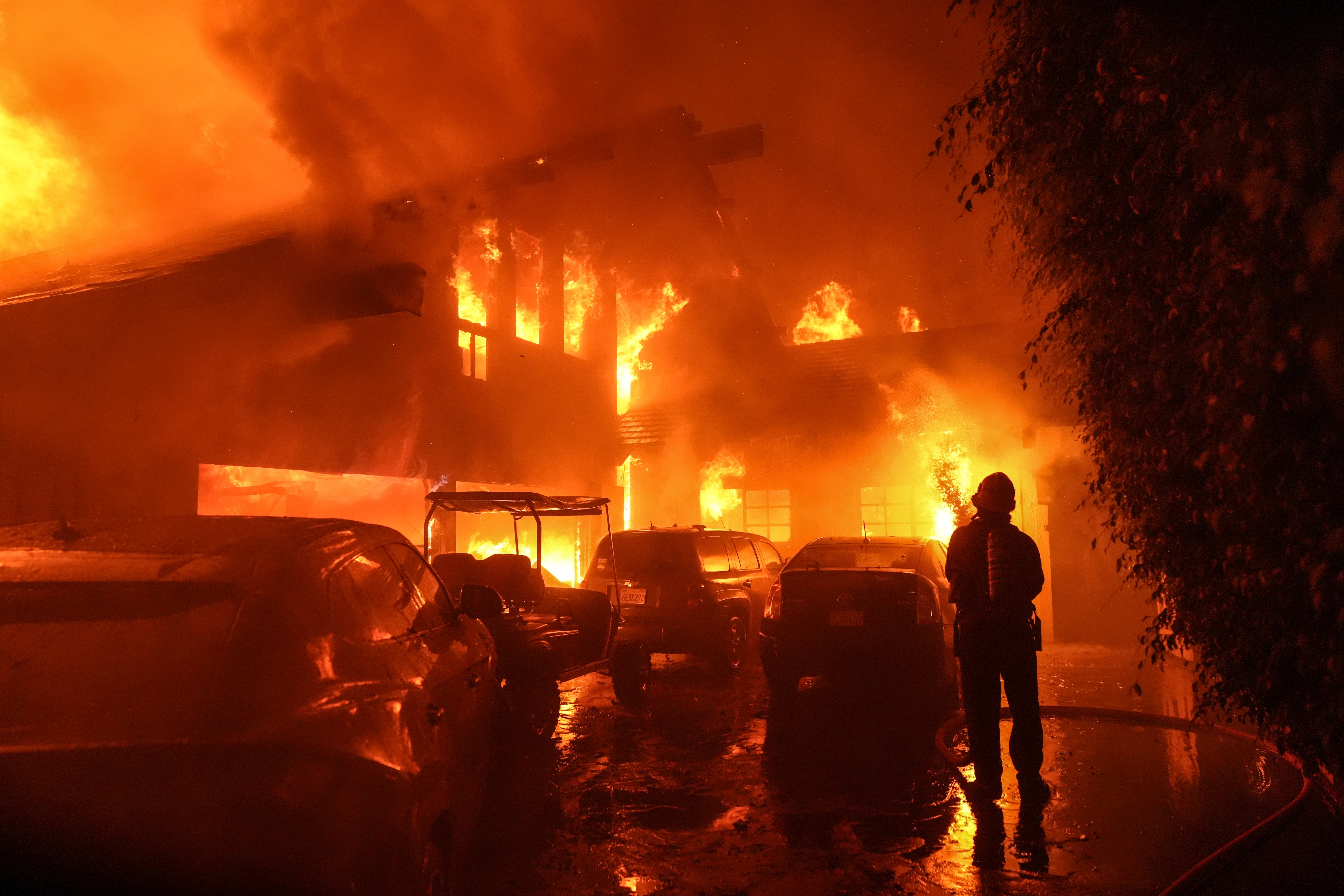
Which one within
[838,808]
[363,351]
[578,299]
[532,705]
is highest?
[578,299]

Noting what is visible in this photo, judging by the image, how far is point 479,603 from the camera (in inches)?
173

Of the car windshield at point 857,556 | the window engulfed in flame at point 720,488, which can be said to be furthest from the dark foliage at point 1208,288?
the window engulfed in flame at point 720,488

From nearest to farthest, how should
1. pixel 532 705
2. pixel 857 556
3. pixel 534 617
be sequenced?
pixel 532 705
pixel 534 617
pixel 857 556

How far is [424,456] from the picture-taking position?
547 inches

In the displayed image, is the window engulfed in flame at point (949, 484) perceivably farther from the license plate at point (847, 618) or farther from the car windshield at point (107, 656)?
the car windshield at point (107, 656)

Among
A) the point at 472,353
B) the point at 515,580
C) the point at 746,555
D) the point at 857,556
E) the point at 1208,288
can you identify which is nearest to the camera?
the point at 1208,288

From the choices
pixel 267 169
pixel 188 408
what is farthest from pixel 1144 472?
pixel 267 169

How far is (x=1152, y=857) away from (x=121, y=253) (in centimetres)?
1264

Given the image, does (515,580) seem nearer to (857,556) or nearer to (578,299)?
(857,556)

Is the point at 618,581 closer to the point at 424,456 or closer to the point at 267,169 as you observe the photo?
the point at 424,456

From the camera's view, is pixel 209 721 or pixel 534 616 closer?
pixel 209 721

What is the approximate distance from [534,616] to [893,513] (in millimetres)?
11323

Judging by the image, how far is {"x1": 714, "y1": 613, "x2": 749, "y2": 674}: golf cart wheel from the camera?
1053cm

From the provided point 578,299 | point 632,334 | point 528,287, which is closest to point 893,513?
point 578,299
